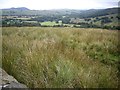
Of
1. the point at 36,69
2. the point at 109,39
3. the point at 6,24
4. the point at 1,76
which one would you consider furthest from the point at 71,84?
the point at 6,24

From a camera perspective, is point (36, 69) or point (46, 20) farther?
point (46, 20)

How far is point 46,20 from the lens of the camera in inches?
831

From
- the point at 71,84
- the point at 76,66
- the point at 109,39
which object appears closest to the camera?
Answer: the point at 71,84

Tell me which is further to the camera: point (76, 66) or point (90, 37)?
point (90, 37)

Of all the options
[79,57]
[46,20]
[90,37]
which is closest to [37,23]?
[46,20]

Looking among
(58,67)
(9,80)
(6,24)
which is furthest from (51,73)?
(6,24)

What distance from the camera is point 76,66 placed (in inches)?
131

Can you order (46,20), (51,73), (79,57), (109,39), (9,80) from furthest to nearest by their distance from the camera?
1. (46,20)
2. (109,39)
3. (79,57)
4. (51,73)
5. (9,80)

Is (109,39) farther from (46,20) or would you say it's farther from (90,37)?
(46,20)

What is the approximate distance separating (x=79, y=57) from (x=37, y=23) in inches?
707

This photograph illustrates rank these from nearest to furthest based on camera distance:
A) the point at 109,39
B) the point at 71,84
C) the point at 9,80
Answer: the point at 9,80, the point at 71,84, the point at 109,39

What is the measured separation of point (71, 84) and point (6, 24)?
15.4 metres

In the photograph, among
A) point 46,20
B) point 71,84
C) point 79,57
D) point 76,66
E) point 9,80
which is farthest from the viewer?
point 46,20

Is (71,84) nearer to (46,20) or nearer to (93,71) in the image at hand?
(93,71)
